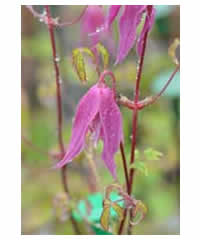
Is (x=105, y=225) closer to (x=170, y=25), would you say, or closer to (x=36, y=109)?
(x=36, y=109)

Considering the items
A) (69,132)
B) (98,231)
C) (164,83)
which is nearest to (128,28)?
(98,231)

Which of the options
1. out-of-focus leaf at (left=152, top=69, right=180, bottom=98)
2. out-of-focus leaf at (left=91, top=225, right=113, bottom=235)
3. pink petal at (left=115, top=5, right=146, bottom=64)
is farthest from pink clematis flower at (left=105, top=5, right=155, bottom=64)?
out-of-focus leaf at (left=152, top=69, right=180, bottom=98)

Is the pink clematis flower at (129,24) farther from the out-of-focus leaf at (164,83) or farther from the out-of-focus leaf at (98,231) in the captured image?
the out-of-focus leaf at (164,83)

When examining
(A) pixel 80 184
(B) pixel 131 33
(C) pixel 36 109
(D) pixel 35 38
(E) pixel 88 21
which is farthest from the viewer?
(D) pixel 35 38

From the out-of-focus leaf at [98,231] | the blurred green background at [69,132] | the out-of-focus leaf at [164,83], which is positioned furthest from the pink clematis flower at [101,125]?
the out-of-focus leaf at [164,83]
